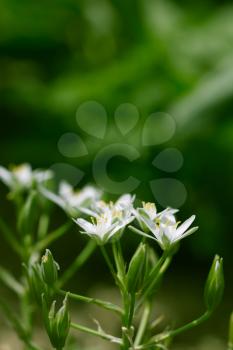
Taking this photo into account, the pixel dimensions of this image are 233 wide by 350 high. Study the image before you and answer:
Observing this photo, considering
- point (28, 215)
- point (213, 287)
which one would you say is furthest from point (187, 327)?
point (28, 215)

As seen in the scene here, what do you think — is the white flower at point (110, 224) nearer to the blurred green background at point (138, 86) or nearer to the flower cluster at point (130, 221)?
the flower cluster at point (130, 221)

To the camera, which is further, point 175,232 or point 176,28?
point 176,28

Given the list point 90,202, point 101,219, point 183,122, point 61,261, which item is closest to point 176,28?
point 183,122

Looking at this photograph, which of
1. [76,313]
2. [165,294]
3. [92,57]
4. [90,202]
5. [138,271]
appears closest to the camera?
[138,271]

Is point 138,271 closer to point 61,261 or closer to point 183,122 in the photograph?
point 183,122

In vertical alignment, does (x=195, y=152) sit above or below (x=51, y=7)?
below

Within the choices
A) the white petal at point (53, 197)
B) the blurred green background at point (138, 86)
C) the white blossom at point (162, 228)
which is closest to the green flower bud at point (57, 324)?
the white blossom at point (162, 228)

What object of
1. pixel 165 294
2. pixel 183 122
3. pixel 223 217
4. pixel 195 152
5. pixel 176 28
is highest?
pixel 176 28

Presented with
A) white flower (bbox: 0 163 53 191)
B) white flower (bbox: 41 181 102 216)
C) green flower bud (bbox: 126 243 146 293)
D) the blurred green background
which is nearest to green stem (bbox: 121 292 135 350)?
green flower bud (bbox: 126 243 146 293)
